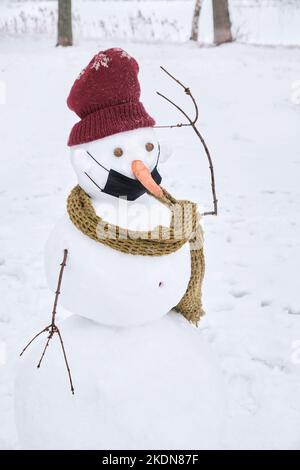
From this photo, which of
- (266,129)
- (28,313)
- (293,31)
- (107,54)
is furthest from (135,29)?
(107,54)

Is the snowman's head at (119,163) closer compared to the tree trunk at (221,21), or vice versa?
the snowman's head at (119,163)

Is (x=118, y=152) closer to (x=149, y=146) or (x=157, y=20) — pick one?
(x=149, y=146)

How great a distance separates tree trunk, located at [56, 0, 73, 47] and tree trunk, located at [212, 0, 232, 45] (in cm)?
314

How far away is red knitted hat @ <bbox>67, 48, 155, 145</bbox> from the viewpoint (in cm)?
155

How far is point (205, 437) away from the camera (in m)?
1.65

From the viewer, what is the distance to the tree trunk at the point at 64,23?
9.76m

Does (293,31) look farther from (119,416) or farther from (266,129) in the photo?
(119,416)

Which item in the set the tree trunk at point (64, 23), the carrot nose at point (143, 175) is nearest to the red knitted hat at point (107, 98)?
the carrot nose at point (143, 175)

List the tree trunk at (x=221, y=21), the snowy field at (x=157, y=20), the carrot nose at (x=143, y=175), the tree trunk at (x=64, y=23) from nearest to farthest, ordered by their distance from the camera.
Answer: the carrot nose at (x=143, y=175) < the tree trunk at (x=64, y=23) < the tree trunk at (x=221, y=21) < the snowy field at (x=157, y=20)

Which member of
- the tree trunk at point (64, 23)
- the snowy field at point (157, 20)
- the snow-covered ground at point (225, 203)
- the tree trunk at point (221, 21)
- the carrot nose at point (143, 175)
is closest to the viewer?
the carrot nose at point (143, 175)

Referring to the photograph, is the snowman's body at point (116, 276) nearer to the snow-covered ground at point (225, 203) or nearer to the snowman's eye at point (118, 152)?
the snowman's eye at point (118, 152)

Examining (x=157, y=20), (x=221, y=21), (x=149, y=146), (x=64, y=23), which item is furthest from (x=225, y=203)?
(x=157, y=20)

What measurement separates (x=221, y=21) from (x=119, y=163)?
404 inches

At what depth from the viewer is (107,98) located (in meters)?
1.57
